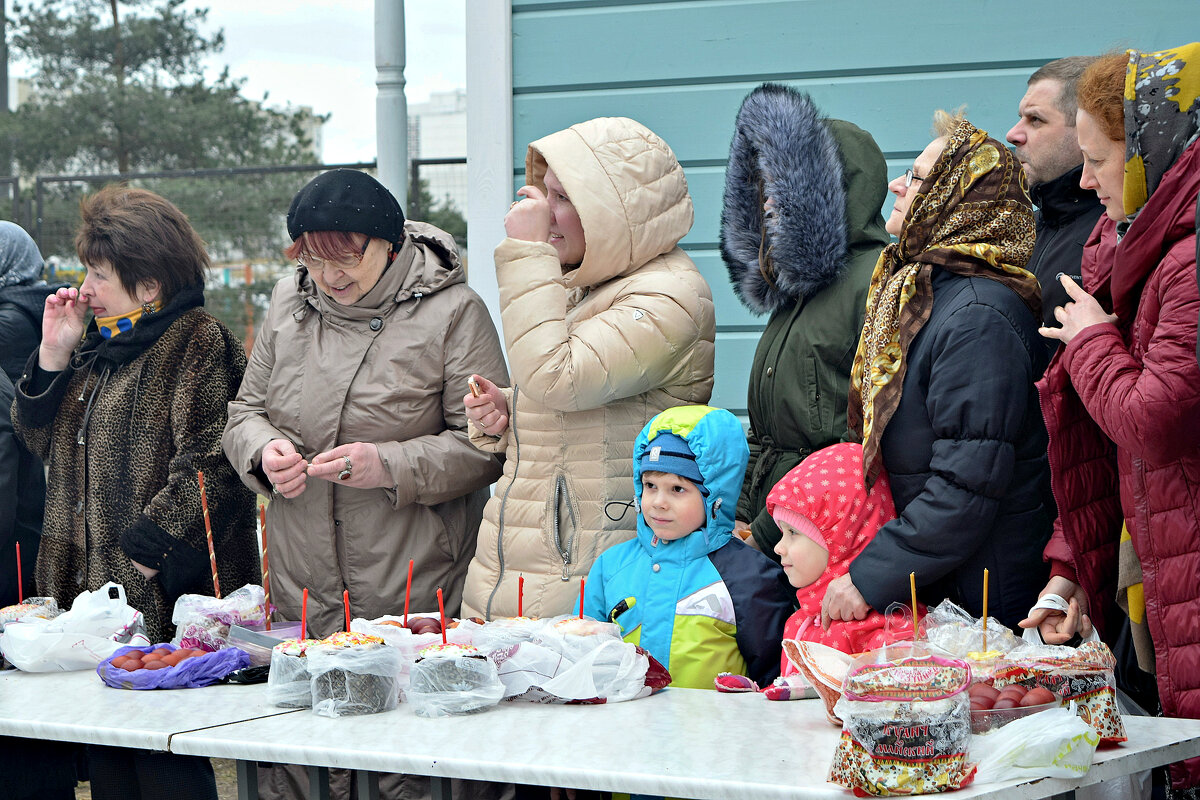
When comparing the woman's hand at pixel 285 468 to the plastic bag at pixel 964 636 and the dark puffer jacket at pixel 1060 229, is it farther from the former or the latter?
the dark puffer jacket at pixel 1060 229

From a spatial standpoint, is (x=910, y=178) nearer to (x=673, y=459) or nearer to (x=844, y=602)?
(x=673, y=459)

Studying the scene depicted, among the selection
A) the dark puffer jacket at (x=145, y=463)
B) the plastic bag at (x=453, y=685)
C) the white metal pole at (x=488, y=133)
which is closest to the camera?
the plastic bag at (x=453, y=685)

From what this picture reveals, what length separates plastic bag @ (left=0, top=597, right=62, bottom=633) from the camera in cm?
295

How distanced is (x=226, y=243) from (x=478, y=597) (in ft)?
28.8

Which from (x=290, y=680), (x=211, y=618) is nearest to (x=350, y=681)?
(x=290, y=680)

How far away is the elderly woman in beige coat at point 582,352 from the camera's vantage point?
9.09 feet

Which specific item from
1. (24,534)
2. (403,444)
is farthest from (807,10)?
(24,534)

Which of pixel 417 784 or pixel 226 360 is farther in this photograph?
pixel 226 360

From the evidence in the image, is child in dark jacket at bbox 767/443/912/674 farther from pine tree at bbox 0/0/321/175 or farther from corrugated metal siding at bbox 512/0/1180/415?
pine tree at bbox 0/0/321/175

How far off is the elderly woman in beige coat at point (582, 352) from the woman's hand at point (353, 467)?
25 centimetres

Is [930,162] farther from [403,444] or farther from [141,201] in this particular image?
[141,201]

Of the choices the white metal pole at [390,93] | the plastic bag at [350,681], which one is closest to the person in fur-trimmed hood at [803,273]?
the plastic bag at [350,681]

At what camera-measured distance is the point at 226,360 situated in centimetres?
349

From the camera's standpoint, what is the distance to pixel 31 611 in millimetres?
2973
